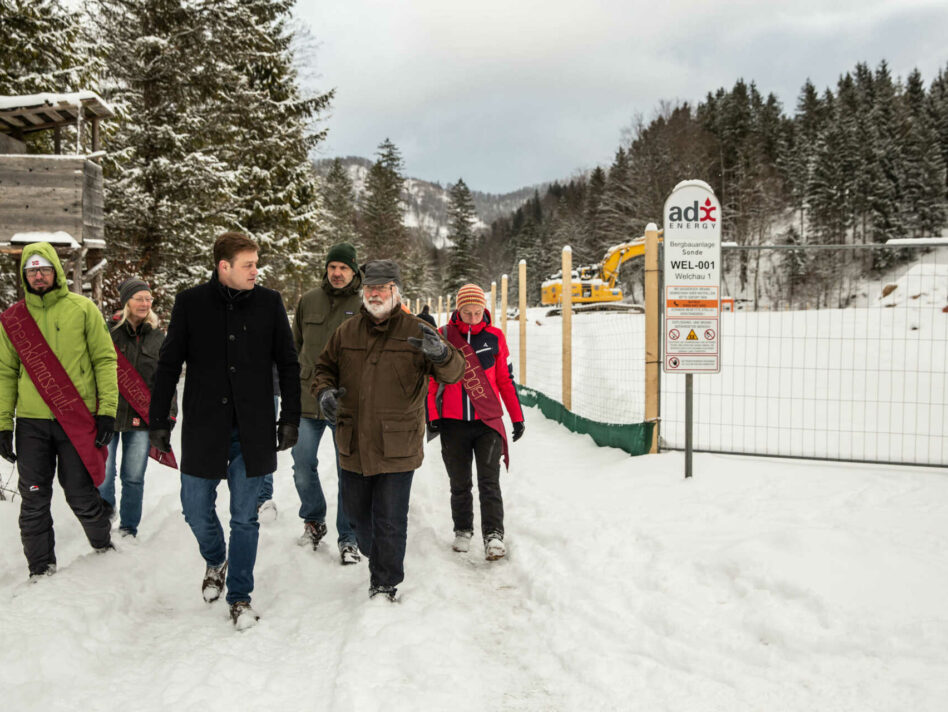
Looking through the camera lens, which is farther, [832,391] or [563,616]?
[832,391]

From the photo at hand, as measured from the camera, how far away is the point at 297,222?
61.6 feet

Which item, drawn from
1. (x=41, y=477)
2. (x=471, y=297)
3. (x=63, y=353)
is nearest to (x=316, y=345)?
(x=471, y=297)

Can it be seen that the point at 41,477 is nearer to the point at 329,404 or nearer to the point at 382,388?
the point at 329,404

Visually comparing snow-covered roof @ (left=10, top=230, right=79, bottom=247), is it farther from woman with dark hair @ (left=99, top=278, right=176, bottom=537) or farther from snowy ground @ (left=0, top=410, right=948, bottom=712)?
snowy ground @ (left=0, top=410, right=948, bottom=712)

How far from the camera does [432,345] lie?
3.27m

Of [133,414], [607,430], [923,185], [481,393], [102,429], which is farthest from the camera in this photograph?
[923,185]

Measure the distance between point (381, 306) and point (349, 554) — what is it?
190 cm

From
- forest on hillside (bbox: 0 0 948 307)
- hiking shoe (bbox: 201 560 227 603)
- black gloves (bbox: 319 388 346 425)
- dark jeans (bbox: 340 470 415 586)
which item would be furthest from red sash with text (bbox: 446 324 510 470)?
forest on hillside (bbox: 0 0 948 307)

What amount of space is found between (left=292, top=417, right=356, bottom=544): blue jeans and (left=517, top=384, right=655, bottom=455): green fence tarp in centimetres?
301

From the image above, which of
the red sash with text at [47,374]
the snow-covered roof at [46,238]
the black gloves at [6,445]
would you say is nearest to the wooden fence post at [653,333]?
the red sash with text at [47,374]

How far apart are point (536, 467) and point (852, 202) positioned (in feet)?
187

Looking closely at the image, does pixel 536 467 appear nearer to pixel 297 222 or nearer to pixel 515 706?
pixel 515 706

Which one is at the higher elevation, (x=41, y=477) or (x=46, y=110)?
(x=46, y=110)

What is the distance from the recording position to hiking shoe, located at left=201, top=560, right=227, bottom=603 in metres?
3.65
